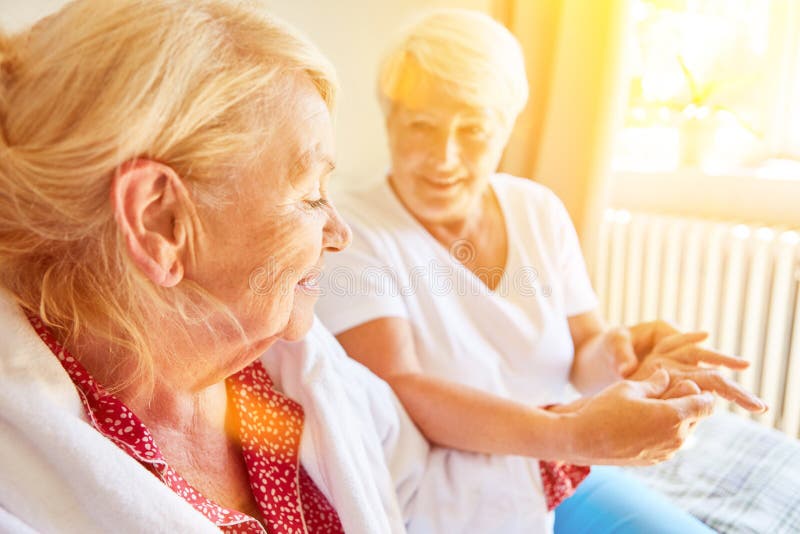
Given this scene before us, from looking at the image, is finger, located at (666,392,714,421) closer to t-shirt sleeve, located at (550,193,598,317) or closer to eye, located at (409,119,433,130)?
t-shirt sleeve, located at (550,193,598,317)

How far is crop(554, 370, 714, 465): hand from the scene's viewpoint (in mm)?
839

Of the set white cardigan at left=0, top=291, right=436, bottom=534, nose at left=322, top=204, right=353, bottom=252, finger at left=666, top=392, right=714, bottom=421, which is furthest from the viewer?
finger at left=666, top=392, right=714, bottom=421

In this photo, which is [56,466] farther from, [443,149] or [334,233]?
[443,149]

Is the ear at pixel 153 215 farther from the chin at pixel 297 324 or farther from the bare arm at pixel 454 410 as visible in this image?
the bare arm at pixel 454 410

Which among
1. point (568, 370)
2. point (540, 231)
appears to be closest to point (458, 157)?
point (540, 231)

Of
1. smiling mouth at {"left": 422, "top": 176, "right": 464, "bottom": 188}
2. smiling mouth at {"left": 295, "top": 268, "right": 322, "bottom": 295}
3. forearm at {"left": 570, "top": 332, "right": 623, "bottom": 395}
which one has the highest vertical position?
smiling mouth at {"left": 422, "top": 176, "right": 464, "bottom": 188}

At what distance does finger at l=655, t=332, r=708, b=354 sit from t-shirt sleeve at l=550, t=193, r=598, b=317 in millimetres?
204

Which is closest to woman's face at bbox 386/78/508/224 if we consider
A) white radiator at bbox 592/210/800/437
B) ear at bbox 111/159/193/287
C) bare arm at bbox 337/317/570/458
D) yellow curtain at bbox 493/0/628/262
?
bare arm at bbox 337/317/570/458

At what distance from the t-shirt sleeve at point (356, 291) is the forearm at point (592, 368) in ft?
1.12

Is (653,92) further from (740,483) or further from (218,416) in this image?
(218,416)

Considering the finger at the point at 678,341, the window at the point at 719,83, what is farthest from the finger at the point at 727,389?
the window at the point at 719,83

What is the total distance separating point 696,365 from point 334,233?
0.60 meters

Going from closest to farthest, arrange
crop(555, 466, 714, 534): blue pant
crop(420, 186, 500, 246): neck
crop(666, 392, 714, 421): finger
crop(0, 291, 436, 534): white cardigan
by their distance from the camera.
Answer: crop(0, 291, 436, 534): white cardigan, crop(666, 392, 714, 421): finger, crop(555, 466, 714, 534): blue pant, crop(420, 186, 500, 246): neck

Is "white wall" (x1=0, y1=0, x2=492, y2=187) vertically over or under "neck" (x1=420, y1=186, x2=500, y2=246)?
over
